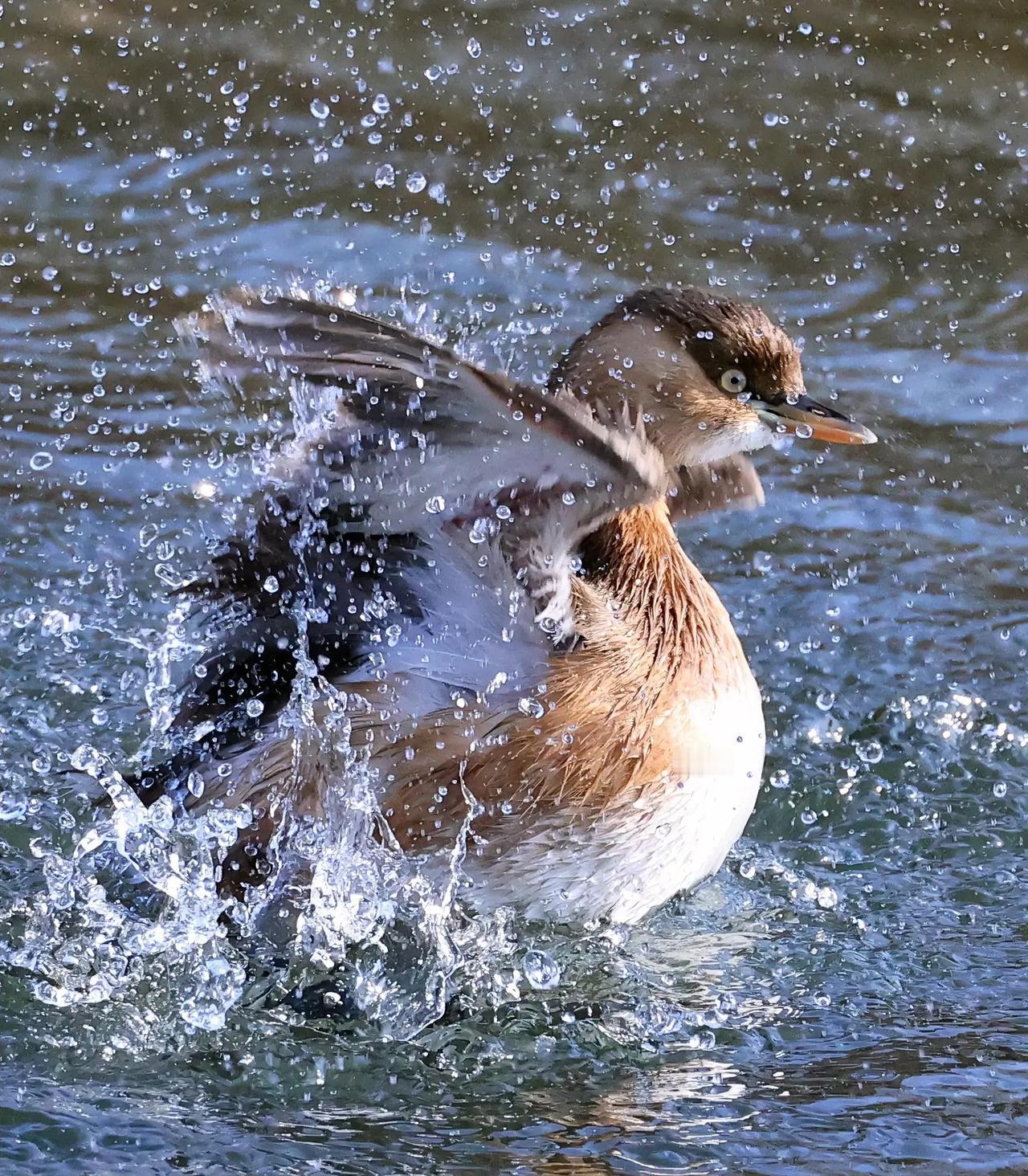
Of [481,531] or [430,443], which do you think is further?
[481,531]

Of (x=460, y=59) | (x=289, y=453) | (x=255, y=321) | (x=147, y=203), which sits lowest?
(x=289, y=453)

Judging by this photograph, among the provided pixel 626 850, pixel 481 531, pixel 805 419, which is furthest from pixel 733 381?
pixel 626 850

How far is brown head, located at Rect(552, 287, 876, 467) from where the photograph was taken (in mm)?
4027

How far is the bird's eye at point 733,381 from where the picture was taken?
13.3 ft

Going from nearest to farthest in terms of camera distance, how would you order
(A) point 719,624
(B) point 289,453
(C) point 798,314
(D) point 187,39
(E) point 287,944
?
(B) point 289,453 → (E) point 287,944 → (A) point 719,624 → (C) point 798,314 → (D) point 187,39

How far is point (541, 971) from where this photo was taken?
145 inches

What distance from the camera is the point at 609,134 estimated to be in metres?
7.50

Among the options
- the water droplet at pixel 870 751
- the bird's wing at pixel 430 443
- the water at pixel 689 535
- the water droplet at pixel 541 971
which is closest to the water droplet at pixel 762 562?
the water at pixel 689 535

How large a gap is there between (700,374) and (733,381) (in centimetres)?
8

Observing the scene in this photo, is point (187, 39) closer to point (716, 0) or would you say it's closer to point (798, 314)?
point (716, 0)

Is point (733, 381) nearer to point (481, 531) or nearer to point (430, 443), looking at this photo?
point (481, 531)

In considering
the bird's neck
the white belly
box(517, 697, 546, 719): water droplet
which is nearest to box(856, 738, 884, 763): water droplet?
the bird's neck

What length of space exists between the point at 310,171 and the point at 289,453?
3.94 meters

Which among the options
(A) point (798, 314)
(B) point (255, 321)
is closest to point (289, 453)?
(B) point (255, 321)
